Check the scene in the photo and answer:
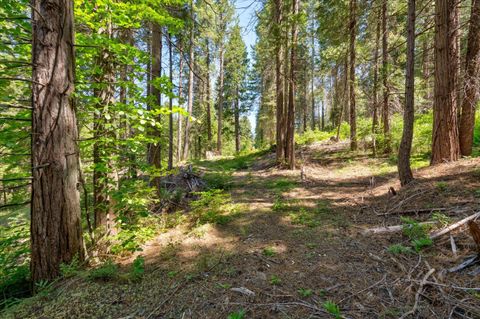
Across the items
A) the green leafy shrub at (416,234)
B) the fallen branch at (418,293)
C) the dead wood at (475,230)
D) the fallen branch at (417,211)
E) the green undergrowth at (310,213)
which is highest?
the dead wood at (475,230)

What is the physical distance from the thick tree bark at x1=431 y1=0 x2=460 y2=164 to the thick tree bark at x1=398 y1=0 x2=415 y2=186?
1048 mm

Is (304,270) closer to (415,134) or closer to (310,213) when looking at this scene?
(310,213)

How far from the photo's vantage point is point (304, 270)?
306 cm

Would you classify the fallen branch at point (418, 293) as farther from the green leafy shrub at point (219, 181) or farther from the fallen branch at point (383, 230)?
the green leafy shrub at point (219, 181)

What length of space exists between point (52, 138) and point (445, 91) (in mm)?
7905

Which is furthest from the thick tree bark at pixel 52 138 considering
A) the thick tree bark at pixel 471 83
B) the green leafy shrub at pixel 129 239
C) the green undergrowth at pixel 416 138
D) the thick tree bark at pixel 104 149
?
the green undergrowth at pixel 416 138

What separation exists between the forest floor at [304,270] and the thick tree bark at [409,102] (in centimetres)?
56

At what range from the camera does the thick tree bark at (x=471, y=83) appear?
6.12m

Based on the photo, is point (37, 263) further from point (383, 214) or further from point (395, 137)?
point (395, 137)

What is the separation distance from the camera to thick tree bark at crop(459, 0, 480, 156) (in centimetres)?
612

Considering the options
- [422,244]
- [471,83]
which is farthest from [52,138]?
[471,83]

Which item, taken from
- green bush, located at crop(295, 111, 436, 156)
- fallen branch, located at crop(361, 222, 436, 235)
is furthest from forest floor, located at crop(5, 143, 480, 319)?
green bush, located at crop(295, 111, 436, 156)

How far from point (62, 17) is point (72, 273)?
10.2ft

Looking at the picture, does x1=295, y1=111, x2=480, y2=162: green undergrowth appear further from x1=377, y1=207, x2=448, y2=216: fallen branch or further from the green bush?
x1=377, y1=207, x2=448, y2=216: fallen branch
